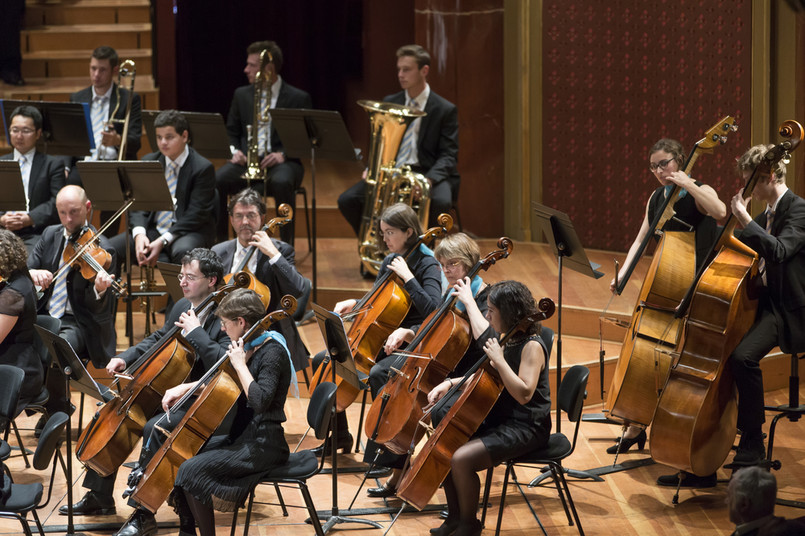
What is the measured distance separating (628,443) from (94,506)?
8.12 feet

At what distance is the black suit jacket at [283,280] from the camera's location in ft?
16.9

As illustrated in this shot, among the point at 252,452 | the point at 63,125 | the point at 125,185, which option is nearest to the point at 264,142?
the point at 63,125

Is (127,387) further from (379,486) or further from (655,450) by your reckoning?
(655,450)

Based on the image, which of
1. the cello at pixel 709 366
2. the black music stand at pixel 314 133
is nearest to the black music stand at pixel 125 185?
the black music stand at pixel 314 133

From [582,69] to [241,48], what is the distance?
353cm

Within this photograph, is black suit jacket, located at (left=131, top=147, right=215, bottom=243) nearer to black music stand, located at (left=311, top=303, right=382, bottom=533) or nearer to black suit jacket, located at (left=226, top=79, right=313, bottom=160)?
black suit jacket, located at (left=226, top=79, right=313, bottom=160)

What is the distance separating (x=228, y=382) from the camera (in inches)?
157

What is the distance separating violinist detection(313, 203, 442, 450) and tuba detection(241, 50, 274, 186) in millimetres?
2246

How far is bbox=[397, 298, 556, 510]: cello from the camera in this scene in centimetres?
399

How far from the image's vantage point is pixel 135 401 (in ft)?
14.1

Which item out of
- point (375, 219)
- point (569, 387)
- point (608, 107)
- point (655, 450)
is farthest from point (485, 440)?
point (608, 107)

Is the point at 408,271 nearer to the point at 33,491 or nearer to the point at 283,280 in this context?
the point at 283,280

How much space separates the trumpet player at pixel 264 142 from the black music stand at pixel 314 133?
731 millimetres

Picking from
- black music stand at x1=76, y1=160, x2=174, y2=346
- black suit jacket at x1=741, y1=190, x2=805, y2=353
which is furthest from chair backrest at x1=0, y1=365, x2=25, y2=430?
black suit jacket at x1=741, y1=190, x2=805, y2=353
